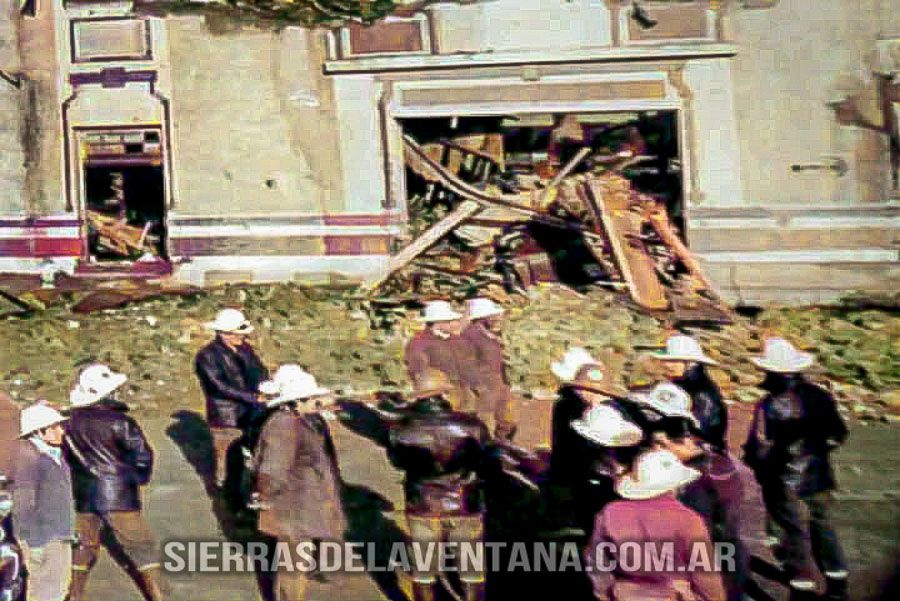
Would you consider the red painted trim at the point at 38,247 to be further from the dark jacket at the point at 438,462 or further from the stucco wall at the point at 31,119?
the dark jacket at the point at 438,462

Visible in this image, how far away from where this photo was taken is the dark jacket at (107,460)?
201 inches

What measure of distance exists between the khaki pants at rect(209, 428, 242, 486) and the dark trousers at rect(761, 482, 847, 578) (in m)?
2.63

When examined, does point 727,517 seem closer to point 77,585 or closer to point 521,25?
point 521,25

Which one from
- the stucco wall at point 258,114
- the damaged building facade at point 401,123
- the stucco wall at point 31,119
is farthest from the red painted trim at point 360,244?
the stucco wall at point 31,119

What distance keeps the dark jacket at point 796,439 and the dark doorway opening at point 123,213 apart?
3179 mm

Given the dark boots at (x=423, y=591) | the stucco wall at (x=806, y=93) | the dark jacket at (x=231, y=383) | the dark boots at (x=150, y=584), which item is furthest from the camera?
the dark jacket at (x=231, y=383)

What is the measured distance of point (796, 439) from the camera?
4.76 meters

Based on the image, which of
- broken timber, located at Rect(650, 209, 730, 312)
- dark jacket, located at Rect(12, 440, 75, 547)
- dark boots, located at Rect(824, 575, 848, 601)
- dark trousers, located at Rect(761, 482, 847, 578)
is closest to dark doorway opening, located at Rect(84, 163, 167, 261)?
dark jacket, located at Rect(12, 440, 75, 547)

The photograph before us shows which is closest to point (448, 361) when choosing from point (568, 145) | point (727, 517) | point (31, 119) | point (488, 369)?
point (488, 369)

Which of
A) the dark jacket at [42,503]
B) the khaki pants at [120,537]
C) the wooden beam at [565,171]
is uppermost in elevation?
the wooden beam at [565,171]

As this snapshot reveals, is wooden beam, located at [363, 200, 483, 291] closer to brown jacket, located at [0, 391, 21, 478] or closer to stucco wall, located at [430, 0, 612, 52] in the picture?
stucco wall, located at [430, 0, 612, 52]

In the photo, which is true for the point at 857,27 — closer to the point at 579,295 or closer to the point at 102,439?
the point at 579,295

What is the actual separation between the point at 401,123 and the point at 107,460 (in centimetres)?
222

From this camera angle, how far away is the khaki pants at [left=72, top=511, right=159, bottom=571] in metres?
5.12
